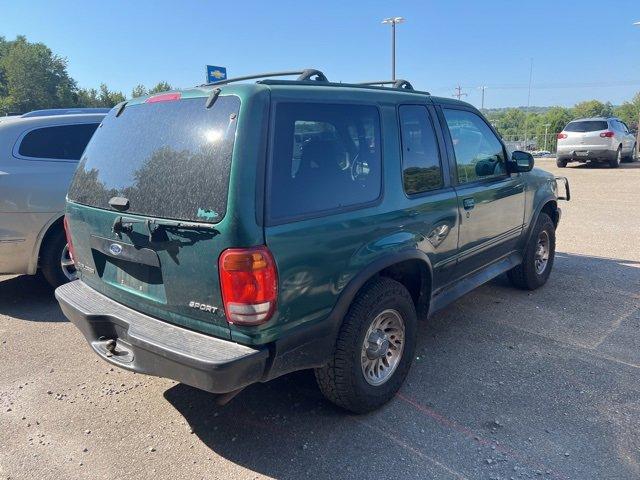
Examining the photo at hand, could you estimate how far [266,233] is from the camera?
2199 millimetres

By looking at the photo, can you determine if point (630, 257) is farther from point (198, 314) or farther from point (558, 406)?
point (198, 314)

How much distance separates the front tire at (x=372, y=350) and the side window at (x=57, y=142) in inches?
151

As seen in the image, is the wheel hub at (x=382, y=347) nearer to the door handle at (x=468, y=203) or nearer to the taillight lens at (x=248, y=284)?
the taillight lens at (x=248, y=284)

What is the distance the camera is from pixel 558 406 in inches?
117

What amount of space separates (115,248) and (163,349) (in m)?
0.74

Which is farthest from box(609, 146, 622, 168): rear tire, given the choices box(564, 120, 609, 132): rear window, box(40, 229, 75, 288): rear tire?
box(40, 229, 75, 288): rear tire

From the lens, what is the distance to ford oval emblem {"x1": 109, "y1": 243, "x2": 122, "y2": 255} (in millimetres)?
2656

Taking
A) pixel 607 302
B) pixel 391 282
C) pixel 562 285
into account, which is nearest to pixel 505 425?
pixel 391 282

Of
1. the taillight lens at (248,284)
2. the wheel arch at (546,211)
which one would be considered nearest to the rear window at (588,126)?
the wheel arch at (546,211)

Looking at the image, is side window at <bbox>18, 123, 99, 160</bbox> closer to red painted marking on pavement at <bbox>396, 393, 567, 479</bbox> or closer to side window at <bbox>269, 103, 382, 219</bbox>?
side window at <bbox>269, 103, 382, 219</bbox>

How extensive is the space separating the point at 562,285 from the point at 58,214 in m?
5.29

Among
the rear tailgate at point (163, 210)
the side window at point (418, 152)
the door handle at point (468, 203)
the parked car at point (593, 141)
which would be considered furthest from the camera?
the parked car at point (593, 141)

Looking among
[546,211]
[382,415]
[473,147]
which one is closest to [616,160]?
[546,211]

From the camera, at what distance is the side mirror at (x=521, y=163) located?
4.29m
